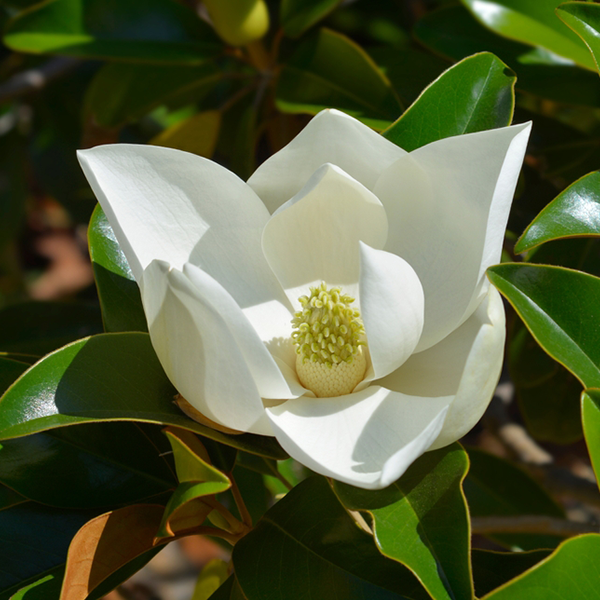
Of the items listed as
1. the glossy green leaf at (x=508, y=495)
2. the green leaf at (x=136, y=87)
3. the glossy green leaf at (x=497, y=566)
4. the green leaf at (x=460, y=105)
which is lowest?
the glossy green leaf at (x=508, y=495)

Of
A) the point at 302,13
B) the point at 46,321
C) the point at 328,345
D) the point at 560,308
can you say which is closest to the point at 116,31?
the point at 302,13

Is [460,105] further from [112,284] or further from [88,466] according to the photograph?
[88,466]

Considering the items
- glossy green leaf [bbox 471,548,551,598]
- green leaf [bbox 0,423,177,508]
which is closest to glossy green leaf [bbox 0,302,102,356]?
green leaf [bbox 0,423,177,508]

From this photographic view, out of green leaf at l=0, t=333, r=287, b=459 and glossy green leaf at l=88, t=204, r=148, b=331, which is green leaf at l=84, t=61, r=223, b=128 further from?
green leaf at l=0, t=333, r=287, b=459

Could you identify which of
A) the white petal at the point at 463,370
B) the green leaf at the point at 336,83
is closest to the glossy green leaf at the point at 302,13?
the green leaf at the point at 336,83

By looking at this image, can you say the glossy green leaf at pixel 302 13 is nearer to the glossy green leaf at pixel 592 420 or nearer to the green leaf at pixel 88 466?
the green leaf at pixel 88 466
